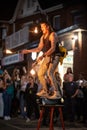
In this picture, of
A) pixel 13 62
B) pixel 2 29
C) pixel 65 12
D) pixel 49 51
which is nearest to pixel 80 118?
pixel 49 51

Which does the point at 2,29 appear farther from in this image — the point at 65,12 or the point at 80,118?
the point at 80,118

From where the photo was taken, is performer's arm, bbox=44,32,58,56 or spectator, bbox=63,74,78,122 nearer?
performer's arm, bbox=44,32,58,56

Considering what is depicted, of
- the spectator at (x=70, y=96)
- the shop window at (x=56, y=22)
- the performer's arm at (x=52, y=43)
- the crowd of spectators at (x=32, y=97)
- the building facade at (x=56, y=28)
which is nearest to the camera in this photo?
the performer's arm at (x=52, y=43)

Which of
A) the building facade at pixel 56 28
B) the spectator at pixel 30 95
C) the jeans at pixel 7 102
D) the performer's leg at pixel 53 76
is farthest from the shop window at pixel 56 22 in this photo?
the performer's leg at pixel 53 76

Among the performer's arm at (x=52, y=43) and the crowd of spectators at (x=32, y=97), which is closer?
the performer's arm at (x=52, y=43)

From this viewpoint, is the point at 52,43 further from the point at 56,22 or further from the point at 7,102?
the point at 56,22

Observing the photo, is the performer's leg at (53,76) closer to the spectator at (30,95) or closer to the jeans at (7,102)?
the spectator at (30,95)

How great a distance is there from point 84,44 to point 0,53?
14.8 meters

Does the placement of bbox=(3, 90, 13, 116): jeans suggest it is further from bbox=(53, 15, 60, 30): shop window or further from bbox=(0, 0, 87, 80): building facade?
bbox=(53, 15, 60, 30): shop window

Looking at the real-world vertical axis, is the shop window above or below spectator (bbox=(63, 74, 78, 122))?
above

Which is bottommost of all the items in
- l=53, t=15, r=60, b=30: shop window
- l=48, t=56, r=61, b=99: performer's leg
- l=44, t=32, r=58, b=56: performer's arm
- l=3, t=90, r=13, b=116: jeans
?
l=3, t=90, r=13, b=116: jeans

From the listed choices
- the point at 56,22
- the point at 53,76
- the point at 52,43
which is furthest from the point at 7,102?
the point at 56,22

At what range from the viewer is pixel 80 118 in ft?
50.6

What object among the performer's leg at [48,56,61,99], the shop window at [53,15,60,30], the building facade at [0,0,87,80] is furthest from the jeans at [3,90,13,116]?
the shop window at [53,15,60,30]
